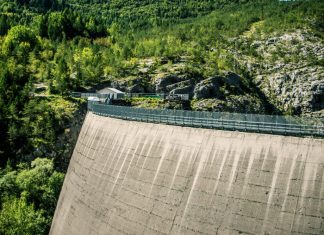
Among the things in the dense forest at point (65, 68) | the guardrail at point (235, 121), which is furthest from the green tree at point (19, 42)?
the guardrail at point (235, 121)

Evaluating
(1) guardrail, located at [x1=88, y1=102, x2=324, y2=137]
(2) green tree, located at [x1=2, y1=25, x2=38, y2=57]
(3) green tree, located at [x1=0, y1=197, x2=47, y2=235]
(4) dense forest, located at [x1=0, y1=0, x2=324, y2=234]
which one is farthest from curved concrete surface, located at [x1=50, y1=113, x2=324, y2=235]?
(2) green tree, located at [x1=2, y1=25, x2=38, y2=57]

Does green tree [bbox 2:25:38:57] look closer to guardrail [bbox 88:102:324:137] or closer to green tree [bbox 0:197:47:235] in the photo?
green tree [bbox 0:197:47:235]

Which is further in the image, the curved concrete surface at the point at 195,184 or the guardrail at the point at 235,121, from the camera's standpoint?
the guardrail at the point at 235,121

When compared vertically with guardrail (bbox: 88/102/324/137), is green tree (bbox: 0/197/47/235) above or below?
below

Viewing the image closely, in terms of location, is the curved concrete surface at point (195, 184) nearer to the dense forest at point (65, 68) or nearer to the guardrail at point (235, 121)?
the guardrail at point (235, 121)

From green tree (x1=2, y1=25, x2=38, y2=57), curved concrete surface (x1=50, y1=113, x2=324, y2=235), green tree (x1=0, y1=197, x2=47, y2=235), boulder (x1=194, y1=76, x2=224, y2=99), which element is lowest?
boulder (x1=194, y1=76, x2=224, y2=99)
